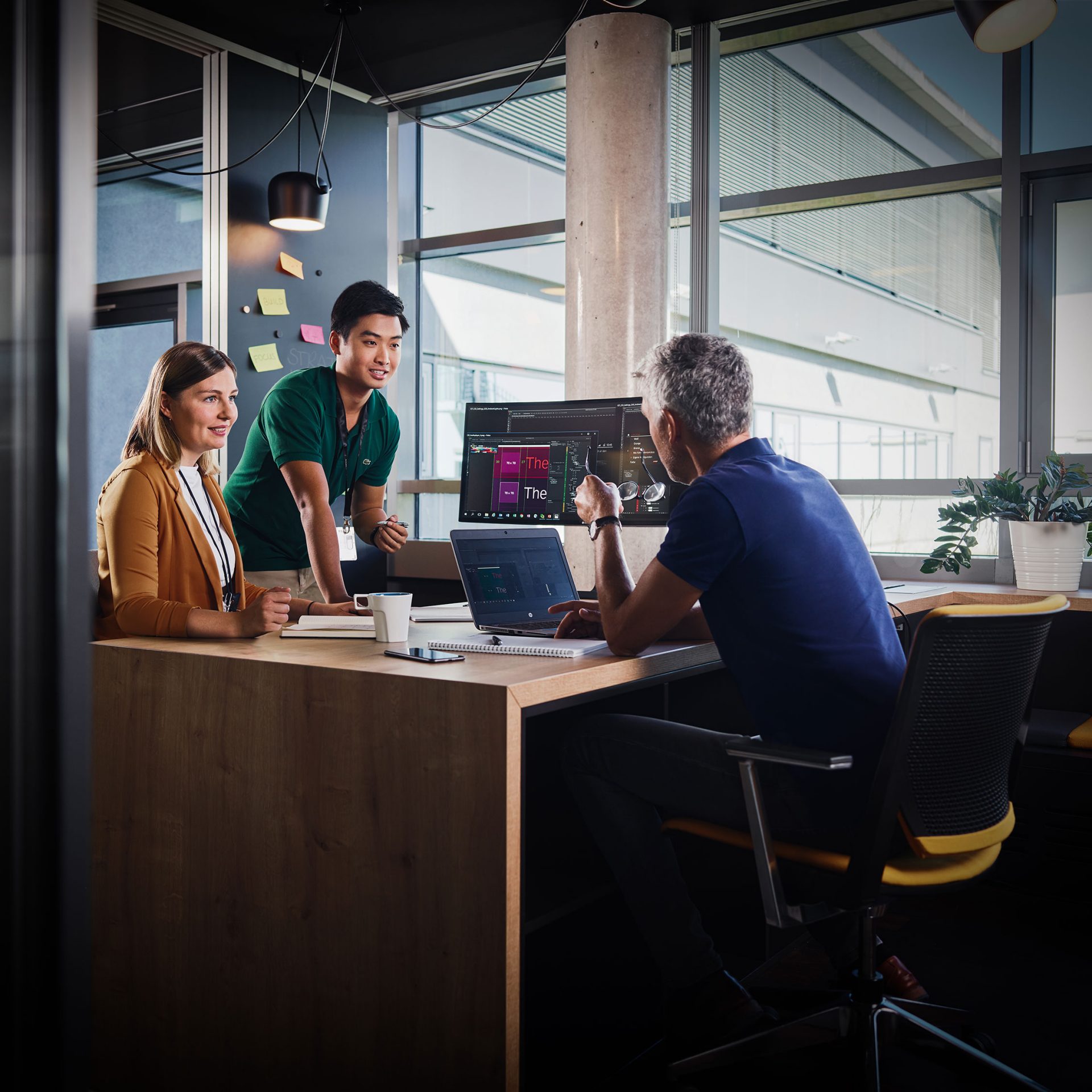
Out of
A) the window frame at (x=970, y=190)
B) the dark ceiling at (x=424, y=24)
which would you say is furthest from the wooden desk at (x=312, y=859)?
the dark ceiling at (x=424, y=24)

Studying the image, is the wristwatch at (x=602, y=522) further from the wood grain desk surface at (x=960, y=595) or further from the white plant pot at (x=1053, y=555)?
the white plant pot at (x=1053, y=555)

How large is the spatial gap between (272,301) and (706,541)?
9.62 feet

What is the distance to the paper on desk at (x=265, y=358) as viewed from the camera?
4.12 m

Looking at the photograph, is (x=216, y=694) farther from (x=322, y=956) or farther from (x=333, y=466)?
(x=333, y=466)

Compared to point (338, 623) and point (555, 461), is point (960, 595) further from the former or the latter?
point (338, 623)

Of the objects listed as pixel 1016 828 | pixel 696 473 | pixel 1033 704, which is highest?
pixel 696 473

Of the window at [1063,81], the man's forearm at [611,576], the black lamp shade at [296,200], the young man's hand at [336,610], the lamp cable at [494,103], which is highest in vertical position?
the lamp cable at [494,103]

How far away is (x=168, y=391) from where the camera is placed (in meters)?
2.22

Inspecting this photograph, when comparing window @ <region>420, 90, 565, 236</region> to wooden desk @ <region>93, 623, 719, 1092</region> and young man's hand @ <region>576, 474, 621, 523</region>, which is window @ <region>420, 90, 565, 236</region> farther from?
wooden desk @ <region>93, 623, 719, 1092</region>

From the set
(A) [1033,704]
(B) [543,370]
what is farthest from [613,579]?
(B) [543,370]

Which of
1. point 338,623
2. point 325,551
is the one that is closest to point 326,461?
point 325,551

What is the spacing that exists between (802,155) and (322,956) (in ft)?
11.0

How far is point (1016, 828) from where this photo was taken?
291 cm

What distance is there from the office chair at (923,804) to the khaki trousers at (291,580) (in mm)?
1397
